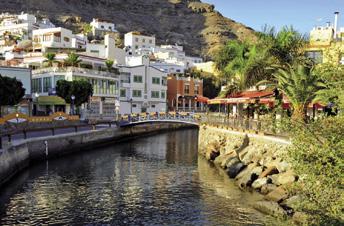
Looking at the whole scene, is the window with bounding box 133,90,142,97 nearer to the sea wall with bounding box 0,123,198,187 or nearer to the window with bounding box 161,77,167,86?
the window with bounding box 161,77,167,86

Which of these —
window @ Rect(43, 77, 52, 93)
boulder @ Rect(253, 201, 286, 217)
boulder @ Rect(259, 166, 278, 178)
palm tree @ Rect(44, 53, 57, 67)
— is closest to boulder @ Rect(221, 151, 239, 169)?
boulder @ Rect(259, 166, 278, 178)

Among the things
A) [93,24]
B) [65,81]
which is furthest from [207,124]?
[93,24]

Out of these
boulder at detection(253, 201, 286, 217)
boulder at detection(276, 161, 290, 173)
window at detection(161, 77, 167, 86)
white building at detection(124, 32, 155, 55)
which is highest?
white building at detection(124, 32, 155, 55)

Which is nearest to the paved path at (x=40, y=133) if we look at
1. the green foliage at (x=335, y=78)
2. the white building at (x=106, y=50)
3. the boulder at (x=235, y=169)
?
the boulder at (x=235, y=169)

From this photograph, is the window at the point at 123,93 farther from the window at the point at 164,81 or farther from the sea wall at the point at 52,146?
the sea wall at the point at 52,146

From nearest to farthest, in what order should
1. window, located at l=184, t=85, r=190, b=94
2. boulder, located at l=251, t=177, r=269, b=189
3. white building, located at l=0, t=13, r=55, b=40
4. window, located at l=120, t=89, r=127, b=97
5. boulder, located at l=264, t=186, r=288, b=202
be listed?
boulder, located at l=264, t=186, r=288, b=202, boulder, located at l=251, t=177, r=269, b=189, window, located at l=120, t=89, r=127, b=97, window, located at l=184, t=85, r=190, b=94, white building, located at l=0, t=13, r=55, b=40

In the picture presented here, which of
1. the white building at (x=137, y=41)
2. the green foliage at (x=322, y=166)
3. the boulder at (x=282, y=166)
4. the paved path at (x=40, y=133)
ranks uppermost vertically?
the white building at (x=137, y=41)

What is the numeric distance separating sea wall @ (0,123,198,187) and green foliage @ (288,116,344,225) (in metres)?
24.1

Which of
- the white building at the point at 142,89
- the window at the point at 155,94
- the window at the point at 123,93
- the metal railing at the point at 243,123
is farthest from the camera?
the window at the point at 155,94

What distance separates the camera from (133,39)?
156 m

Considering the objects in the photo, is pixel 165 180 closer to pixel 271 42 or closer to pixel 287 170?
pixel 287 170

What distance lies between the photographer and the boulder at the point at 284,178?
1013 inches

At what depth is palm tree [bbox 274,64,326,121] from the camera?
107 feet

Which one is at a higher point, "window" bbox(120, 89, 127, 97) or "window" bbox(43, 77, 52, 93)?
"window" bbox(43, 77, 52, 93)
